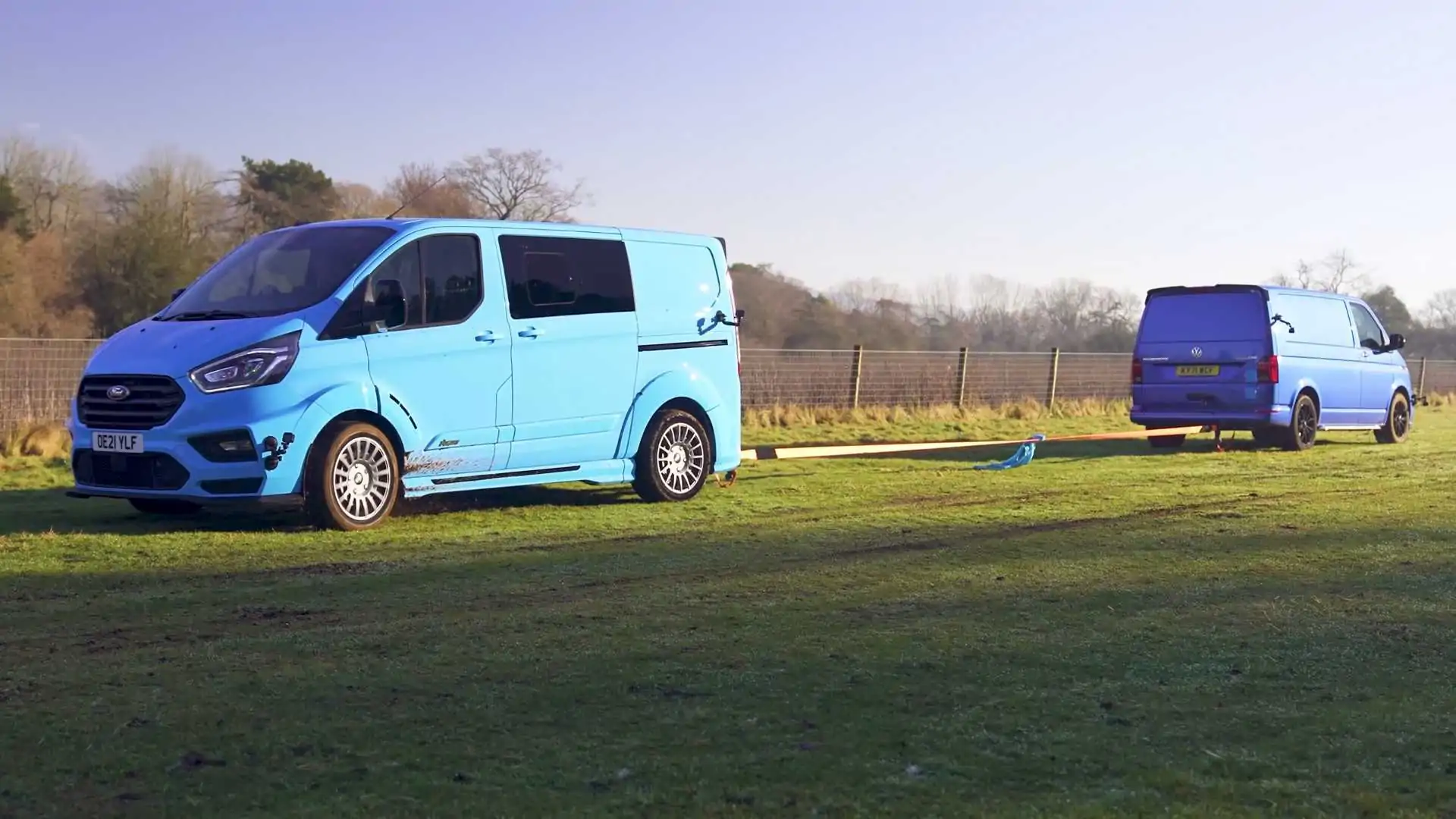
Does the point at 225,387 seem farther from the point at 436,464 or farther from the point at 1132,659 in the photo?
the point at 1132,659

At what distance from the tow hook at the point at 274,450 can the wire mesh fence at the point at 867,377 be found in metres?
9.48

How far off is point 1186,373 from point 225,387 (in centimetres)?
1218

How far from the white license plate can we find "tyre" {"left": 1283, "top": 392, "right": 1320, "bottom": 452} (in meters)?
13.3

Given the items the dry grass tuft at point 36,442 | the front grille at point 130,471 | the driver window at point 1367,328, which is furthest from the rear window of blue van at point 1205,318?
the dry grass tuft at point 36,442

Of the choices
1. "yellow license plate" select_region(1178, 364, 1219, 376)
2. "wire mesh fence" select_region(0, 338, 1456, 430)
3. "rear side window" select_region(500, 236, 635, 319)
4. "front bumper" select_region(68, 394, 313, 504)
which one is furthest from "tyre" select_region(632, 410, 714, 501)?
"wire mesh fence" select_region(0, 338, 1456, 430)

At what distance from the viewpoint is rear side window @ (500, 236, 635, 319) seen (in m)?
9.91

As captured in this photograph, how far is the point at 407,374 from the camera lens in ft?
30.0

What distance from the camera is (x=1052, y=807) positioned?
352cm

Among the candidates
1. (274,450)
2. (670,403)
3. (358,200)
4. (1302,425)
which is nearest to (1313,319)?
(1302,425)

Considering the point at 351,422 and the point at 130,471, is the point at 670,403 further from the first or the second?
the point at 130,471

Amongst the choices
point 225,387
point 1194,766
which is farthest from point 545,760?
point 225,387

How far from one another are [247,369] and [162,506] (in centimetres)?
153

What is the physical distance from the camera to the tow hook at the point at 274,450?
842cm

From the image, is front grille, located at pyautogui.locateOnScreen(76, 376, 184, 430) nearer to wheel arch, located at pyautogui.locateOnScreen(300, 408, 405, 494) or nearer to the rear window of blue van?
wheel arch, located at pyautogui.locateOnScreen(300, 408, 405, 494)
